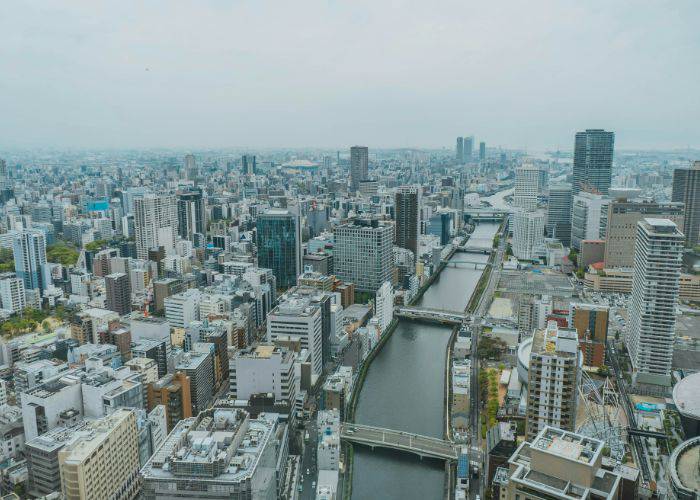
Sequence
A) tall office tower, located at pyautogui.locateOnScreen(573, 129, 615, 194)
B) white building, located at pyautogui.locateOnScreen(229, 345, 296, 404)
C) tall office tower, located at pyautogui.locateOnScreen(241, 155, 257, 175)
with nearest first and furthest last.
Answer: white building, located at pyautogui.locateOnScreen(229, 345, 296, 404)
tall office tower, located at pyautogui.locateOnScreen(573, 129, 615, 194)
tall office tower, located at pyautogui.locateOnScreen(241, 155, 257, 175)

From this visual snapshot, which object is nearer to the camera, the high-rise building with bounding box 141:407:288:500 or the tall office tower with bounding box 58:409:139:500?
the high-rise building with bounding box 141:407:288:500

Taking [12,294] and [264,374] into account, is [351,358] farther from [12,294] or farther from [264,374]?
[12,294]

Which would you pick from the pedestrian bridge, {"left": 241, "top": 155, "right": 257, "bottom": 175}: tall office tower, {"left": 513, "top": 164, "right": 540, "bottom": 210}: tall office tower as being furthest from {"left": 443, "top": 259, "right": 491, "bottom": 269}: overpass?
{"left": 241, "top": 155, "right": 257, "bottom": 175}: tall office tower

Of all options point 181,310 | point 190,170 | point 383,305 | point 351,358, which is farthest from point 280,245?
point 190,170

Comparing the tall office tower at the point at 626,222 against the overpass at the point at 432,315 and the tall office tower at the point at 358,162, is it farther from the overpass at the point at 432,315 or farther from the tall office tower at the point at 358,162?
the tall office tower at the point at 358,162

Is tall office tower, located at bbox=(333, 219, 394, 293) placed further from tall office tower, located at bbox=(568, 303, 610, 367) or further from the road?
tall office tower, located at bbox=(568, 303, 610, 367)

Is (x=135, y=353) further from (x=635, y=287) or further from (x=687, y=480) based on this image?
(x=635, y=287)
